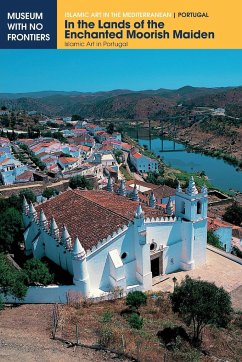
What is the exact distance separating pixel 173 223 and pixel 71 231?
7.75m

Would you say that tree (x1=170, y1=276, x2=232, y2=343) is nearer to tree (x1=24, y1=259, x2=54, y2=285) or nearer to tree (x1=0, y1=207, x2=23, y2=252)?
tree (x1=24, y1=259, x2=54, y2=285)

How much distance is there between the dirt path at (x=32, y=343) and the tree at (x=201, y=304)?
478 cm

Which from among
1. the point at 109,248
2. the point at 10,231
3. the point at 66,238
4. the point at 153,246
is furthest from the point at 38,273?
the point at 153,246

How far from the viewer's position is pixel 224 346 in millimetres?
18969

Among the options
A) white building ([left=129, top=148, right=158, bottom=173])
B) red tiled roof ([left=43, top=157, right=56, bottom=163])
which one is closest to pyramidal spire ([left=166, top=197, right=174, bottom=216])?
red tiled roof ([left=43, top=157, right=56, bottom=163])

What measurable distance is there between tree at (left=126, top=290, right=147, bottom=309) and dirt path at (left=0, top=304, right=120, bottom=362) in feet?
16.4

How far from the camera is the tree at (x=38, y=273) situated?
2234 cm

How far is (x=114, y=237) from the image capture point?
2383 centimetres

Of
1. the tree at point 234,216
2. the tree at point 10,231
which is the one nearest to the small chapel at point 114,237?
the tree at point 10,231

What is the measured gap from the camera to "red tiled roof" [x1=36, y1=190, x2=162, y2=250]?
24.4 m

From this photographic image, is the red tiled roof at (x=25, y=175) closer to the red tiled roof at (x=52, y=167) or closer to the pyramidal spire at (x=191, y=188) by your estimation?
the red tiled roof at (x=52, y=167)

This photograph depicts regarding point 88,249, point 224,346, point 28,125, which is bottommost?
point 224,346

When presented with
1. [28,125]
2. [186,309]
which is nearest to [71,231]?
[186,309]

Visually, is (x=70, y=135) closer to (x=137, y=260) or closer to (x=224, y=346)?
(x=137, y=260)
